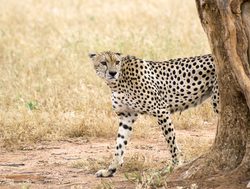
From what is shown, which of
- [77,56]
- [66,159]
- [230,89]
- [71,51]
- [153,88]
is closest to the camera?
[230,89]

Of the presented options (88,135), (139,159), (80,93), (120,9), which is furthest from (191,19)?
(139,159)

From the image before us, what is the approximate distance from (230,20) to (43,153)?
9.80 ft

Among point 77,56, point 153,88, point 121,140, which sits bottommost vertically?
point 121,140

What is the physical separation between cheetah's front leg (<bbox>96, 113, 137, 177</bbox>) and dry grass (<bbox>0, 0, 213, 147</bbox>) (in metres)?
1.15

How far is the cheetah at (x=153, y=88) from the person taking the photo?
729 centimetres

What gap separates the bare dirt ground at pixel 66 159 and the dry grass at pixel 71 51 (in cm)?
22

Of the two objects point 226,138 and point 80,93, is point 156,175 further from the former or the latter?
point 80,93

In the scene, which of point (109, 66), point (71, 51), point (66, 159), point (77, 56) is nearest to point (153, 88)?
point (109, 66)

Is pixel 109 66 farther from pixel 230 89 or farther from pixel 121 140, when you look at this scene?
pixel 230 89

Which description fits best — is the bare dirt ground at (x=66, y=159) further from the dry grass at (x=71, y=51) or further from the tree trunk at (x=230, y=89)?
the tree trunk at (x=230, y=89)

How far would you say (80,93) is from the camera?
9.73 m

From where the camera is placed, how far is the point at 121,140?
7.32 m

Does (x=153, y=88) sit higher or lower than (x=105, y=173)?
higher

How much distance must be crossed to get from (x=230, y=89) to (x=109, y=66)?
1652 mm
